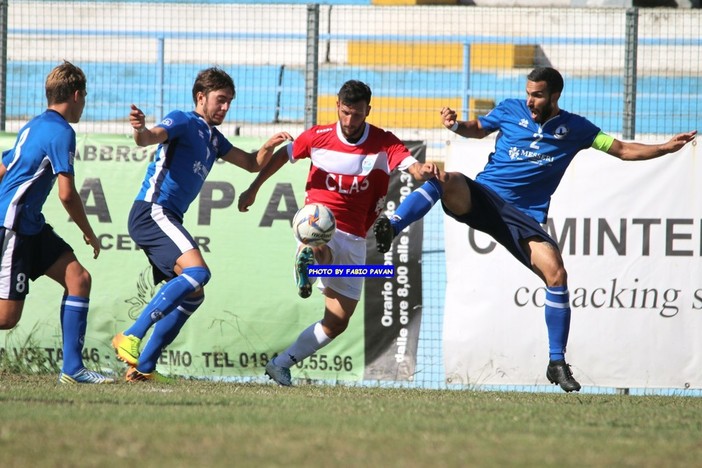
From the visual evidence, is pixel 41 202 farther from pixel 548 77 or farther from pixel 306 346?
pixel 548 77

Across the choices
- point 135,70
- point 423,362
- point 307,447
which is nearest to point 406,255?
point 423,362

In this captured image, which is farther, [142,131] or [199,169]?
[199,169]

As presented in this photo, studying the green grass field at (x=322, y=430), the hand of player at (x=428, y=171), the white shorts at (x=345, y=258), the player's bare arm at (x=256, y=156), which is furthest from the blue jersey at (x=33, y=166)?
the hand of player at (x=428, y=171)

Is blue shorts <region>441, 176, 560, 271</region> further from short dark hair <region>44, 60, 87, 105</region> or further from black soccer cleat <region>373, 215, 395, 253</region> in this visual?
short dark hair <region>44, 60, 87, 105</region>

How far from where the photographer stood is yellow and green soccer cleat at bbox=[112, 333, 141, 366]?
27.6 ft

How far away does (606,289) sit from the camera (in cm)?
1038

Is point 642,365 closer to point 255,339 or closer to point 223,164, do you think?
point 255,339

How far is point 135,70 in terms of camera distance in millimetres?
15773

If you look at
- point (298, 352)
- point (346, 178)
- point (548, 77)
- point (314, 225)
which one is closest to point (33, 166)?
point (314, 225)

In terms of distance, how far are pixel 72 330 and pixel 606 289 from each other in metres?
5.04

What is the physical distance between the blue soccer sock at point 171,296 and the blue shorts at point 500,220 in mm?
2102

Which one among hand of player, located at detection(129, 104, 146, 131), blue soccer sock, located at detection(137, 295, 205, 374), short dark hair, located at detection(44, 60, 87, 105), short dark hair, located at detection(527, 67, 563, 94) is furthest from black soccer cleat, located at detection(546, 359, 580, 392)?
short dark hair, located at detection(44, 60, 87, 105)

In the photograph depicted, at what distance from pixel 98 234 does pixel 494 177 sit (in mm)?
4138

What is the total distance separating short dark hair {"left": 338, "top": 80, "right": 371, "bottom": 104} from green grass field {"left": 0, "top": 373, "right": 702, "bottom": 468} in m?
2.46
